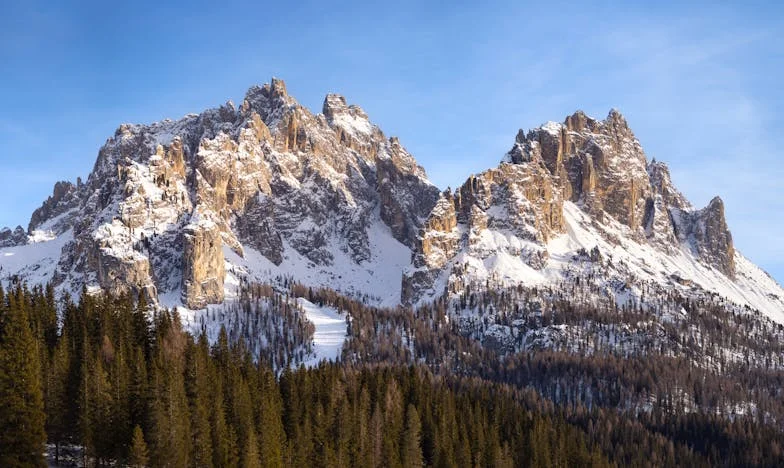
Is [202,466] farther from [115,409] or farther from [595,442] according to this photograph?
[595,442]

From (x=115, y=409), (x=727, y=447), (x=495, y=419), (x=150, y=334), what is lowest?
(x=727, y=447)

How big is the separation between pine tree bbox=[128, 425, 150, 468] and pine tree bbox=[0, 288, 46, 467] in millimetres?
7221

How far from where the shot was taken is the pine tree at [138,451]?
64.9 meters

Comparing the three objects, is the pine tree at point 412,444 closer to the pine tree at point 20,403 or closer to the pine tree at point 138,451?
the pine tree at point 138,451

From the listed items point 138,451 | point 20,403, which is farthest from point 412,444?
point 20,403

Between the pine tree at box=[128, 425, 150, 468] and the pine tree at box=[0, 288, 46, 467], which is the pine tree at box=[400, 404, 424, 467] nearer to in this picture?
the pine tree at box=[128, 425, 150, 468]

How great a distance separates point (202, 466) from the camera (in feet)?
240

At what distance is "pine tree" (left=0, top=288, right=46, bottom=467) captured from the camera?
6288cm

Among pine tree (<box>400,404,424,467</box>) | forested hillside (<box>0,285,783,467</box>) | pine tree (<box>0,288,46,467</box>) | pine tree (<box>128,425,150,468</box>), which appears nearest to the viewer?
pine tree (<box>0,288,46,467</box>)

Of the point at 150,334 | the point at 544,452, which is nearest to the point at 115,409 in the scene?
the point at 150,334

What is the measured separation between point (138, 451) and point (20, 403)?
10590 mm

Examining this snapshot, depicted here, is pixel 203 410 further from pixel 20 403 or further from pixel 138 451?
pixel 20 403

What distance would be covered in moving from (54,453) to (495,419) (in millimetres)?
68472

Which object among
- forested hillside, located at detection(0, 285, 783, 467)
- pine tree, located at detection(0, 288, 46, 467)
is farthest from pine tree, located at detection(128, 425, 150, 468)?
pine tree, located at detection(0, 288, 46, 467)
